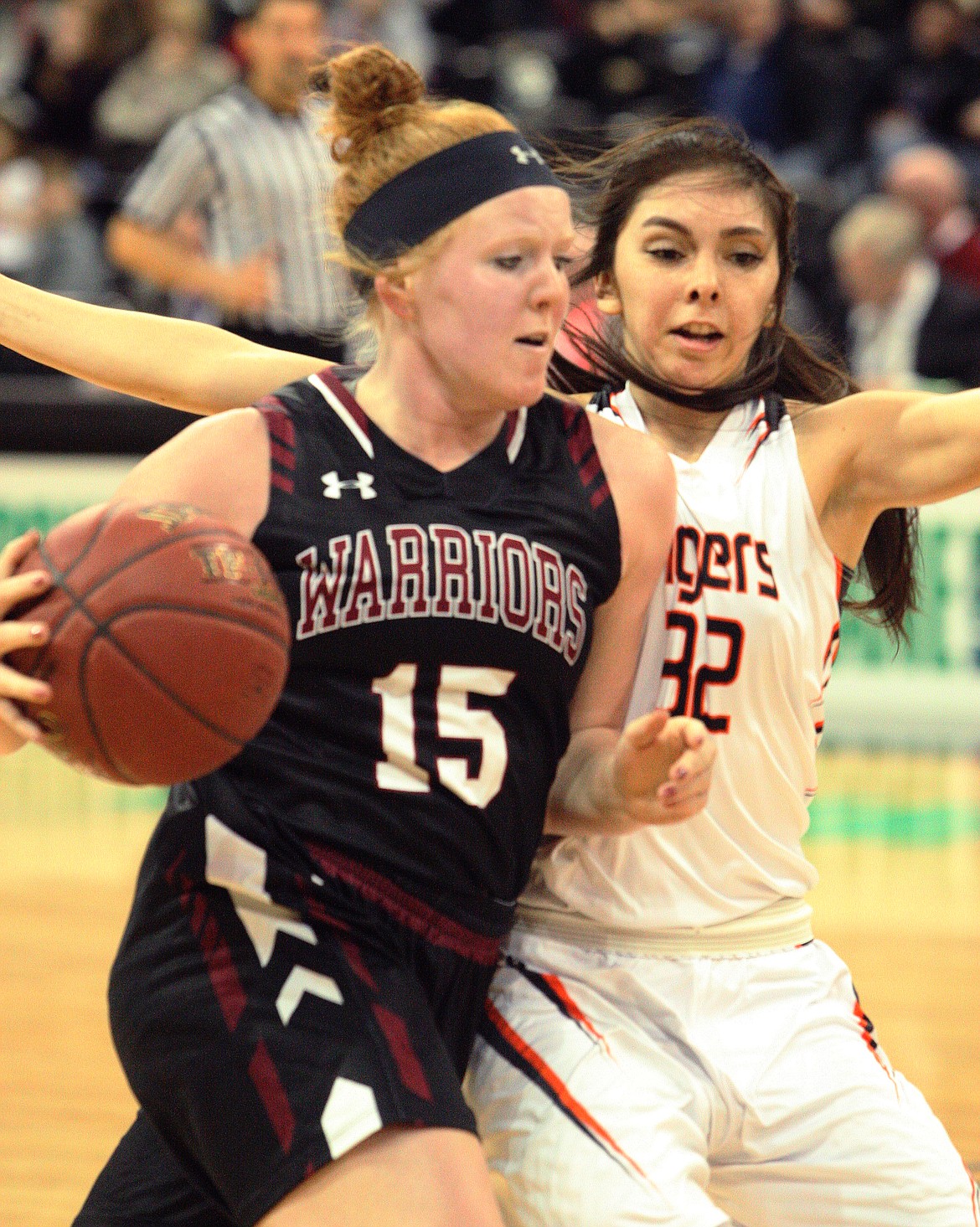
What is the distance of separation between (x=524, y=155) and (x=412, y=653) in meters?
0.71

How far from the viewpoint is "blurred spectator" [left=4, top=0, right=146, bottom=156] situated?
11.0 metres

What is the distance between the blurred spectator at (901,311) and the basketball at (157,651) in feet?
19.9

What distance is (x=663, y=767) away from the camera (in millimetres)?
2395

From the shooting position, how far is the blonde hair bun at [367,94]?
2.55 meters

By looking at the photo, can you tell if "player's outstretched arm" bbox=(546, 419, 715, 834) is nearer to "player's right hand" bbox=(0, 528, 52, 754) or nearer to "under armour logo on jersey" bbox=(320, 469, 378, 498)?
"under armour logo on jersey" bbox=(320, 469, 378, 498)

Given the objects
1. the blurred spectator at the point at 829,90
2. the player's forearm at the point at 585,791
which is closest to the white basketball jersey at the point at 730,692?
the player's forearm at the point at 585,791

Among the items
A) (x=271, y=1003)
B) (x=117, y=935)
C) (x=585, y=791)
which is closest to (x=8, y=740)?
(x=271, y=1003)

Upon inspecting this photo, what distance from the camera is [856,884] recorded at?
19.9 feet

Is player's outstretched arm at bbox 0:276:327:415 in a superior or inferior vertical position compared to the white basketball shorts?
superior

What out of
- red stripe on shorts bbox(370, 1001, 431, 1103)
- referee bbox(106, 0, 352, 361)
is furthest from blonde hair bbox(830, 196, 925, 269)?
red stripe on shorts bbox(370, 1001, 431, 1103)

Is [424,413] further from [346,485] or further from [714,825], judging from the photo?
[714,825]

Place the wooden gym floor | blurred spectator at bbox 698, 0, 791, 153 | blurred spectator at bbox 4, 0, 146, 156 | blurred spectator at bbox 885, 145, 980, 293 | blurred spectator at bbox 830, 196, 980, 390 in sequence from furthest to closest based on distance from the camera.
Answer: blurred spectator at bbox 4, 0, 146, 156
blurred spectator at bbox 698, 0, 791, 153
blurred spectator at bbox 885, 145, 980, 293
blurred spectator at bbox 830, 196, 980, 390
the wooden gym floor

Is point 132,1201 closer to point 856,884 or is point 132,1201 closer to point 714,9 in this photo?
point 856,884

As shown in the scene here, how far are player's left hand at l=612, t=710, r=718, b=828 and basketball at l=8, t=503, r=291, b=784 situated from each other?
474mm
